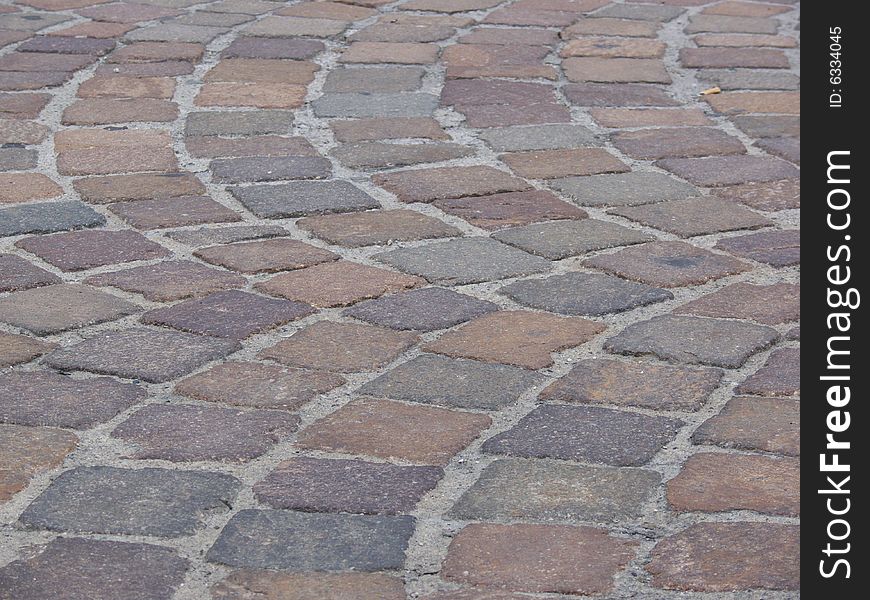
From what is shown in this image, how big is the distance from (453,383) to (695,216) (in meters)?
1.26

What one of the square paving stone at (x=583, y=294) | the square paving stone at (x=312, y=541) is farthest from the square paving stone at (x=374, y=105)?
the square paving stone at (x=312, y=541)

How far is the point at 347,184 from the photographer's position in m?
3.69

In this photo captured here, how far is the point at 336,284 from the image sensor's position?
3010mm

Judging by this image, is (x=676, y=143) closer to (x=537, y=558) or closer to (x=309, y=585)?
(x=537, y=558)

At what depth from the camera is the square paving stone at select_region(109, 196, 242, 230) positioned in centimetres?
338

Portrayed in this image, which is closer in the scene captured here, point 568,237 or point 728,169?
point 568,237

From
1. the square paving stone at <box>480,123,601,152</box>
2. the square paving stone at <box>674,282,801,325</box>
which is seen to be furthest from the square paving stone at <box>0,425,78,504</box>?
the square paving stone at <box>480,123,601,152</box>

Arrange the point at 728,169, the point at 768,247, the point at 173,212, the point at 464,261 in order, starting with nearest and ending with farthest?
the point at 464,261 → the point at 768,247 → the point at 173,212 → the point at 728,169

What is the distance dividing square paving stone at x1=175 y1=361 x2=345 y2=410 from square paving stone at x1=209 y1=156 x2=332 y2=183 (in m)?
1.23

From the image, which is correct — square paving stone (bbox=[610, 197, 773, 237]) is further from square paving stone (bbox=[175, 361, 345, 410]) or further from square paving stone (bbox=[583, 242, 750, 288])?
square paving stone (bbox=[175, 361, 345, 410])

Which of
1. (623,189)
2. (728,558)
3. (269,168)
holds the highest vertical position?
(269,168)

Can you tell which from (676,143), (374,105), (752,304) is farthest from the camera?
(374,105)

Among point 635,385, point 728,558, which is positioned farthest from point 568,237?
point 728,558

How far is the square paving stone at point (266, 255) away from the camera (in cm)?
311
